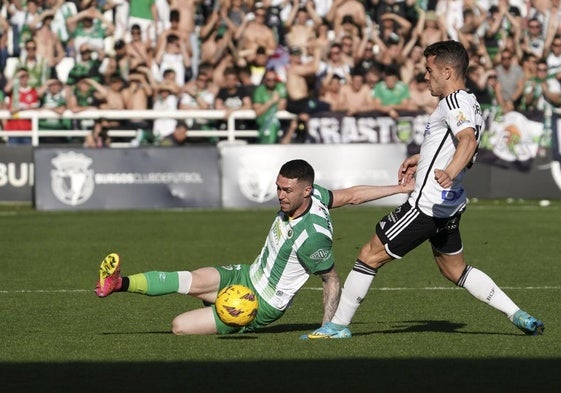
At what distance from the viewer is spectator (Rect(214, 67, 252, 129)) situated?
78.7 ft

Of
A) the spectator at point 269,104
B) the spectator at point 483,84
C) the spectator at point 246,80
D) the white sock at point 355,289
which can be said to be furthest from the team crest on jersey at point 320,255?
the spectator at point 483,84

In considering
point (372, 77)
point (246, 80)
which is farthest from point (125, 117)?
point (372, 77)

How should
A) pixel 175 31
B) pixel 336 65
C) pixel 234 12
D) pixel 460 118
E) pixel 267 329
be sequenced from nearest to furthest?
1. pixel 460 118
2. pixel 267 329
3. pixel 336 65
4. pixel 175 31
5. pixel 234 12

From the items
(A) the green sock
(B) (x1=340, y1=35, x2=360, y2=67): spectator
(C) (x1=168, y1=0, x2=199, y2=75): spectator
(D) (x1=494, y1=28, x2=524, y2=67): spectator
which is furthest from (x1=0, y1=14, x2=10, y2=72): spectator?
(A) the green sock

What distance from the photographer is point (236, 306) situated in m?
9.03

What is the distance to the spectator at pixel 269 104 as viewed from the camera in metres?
23.8

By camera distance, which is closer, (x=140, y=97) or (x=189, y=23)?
(x=140, y=97)

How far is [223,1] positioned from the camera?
25.3 metres

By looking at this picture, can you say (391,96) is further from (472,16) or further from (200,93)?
(200,93)

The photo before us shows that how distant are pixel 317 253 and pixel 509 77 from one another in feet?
54.7

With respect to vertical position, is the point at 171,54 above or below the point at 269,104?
above

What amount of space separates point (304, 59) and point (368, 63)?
137 centimetres

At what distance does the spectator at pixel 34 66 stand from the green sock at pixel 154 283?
50.5 feet

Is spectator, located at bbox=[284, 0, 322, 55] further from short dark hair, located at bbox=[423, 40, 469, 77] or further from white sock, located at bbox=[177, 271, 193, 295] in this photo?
short dark hair, located at bbox=[423, 40, 469, 77]
